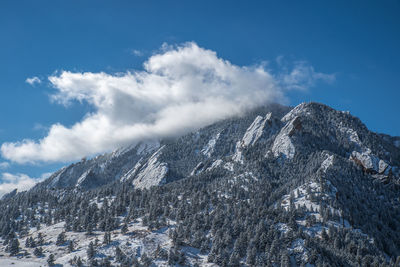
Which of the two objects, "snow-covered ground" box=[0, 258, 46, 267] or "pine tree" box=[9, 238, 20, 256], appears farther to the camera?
"pine tree" box=[9, 238, 20, 256]

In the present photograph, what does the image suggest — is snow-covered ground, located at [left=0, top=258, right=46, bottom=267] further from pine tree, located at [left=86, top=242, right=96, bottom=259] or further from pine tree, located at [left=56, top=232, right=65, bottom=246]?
pine tree, located at [left=86, top=242, right=96, bottom=259]

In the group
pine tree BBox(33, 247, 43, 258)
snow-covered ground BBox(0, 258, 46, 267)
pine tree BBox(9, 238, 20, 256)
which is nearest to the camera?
snow-covered ground BBox(0, 258, 46, 267)

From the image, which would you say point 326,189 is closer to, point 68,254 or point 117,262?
point 117,262

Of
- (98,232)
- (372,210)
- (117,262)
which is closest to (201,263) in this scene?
(117,262)

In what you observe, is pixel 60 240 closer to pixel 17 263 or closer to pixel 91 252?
A: pixel 17 263

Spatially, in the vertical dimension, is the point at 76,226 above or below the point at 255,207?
below

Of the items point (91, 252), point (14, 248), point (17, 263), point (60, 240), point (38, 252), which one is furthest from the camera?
point (14, 248)

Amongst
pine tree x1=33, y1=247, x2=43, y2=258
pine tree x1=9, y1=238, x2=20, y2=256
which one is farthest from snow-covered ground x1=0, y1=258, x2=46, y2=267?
pine tree x1=9, y1=238, x2=20, y2=256

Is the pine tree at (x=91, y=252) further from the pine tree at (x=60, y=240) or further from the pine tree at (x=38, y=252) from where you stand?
the pine tree at (x=60, y=240)

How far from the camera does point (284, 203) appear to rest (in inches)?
7160

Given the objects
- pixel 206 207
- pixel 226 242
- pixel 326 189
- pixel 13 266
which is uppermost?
pixel 326 189

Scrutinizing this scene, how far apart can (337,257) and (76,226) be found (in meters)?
129

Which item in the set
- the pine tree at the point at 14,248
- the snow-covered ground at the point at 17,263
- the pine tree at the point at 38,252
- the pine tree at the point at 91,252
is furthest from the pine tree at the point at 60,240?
the pine tree at the point at 91,252

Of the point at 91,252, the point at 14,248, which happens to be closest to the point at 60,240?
the point at 14,248
